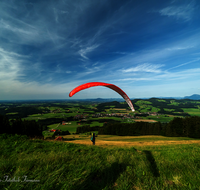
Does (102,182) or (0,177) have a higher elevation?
(0,177)

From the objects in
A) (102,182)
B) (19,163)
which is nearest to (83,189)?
(102,182)

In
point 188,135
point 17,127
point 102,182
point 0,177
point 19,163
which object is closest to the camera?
point 0,177

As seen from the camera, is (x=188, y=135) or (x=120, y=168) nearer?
(x=120, y=168)

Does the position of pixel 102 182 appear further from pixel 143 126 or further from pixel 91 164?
pixel 143 126

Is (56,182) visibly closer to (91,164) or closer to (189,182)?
(91,164)

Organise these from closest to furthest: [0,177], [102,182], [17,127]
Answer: [0,177], [102,182], [17,127]

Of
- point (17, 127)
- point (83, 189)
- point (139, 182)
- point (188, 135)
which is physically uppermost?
point (83, 189)
